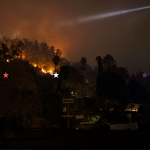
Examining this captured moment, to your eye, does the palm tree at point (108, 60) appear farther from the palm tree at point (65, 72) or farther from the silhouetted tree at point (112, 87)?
the palm tree at point (65, 72)

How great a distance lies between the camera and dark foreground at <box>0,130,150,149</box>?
8.85m

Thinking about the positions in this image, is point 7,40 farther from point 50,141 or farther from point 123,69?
point 123,69

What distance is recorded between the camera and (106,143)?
9.25 meters

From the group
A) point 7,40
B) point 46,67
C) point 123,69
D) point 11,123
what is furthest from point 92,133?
point 46,67

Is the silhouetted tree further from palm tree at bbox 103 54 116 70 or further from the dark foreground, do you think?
the dark foreground

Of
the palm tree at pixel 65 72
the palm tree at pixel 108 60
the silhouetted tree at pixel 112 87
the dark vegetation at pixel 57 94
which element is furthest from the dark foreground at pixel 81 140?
the palm tree at pixel 108 60

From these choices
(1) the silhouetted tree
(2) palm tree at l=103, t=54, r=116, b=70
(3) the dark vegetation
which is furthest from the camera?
(2) palm tree at l=103, t=54, r=116, b=70

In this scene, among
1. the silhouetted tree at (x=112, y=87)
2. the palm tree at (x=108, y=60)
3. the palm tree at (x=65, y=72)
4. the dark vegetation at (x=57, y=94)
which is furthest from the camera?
the palm tree at (x=108, y=60)

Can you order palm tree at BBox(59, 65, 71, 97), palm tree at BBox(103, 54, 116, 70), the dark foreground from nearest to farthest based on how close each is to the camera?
the dark foreground, palm tree at BBox(59, 65, 71, 97), palm tree at BBox(103, 54, 116, 70)

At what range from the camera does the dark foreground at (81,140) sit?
885cm

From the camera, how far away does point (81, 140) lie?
1006 cm

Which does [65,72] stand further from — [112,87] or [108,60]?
[108,60]

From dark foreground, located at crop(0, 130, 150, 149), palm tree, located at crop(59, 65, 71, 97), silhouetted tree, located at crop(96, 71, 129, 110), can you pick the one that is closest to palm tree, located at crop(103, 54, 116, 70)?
silhouetted tree, located at crop(96, 71, 129, 110)

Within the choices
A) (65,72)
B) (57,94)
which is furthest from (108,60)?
(57,94)
